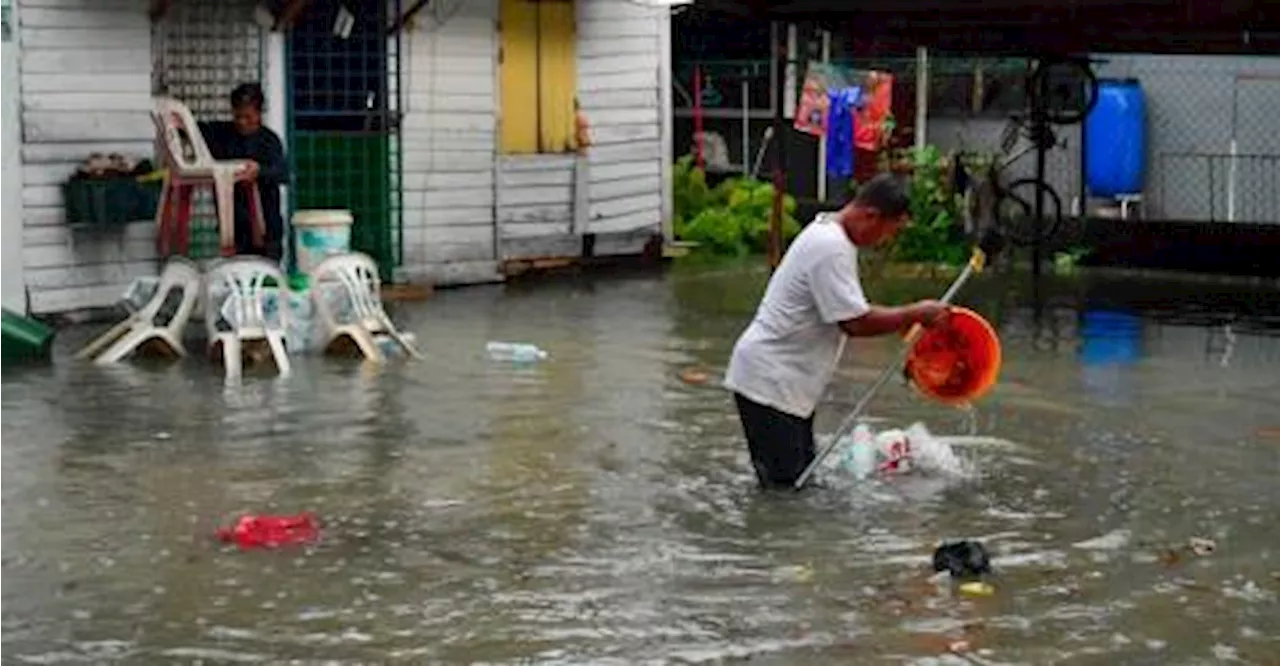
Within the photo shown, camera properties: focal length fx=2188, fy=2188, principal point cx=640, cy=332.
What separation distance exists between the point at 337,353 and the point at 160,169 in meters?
2.99

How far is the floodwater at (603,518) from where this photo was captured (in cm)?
775

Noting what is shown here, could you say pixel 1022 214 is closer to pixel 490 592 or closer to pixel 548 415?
pixel 548 415

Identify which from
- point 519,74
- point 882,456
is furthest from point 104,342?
point 519,74

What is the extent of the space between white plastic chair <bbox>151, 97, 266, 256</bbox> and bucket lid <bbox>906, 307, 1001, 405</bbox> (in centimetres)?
690

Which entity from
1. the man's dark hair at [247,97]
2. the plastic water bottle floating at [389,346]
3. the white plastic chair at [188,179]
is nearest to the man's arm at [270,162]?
the white plastic chair at [188,179]

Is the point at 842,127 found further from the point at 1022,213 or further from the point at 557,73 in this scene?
the point at 557,73

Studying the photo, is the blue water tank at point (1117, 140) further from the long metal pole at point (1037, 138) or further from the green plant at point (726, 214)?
the green plant at point (726, 214)

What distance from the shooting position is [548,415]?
492 inches

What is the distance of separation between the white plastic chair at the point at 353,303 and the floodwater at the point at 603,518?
33 cm

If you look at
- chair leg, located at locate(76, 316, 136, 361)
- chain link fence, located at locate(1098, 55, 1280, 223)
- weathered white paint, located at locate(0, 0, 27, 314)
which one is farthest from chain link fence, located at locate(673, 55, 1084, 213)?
chair leg, located at locate(76, 316, 136, 361)

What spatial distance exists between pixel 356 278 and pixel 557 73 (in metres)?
6.80

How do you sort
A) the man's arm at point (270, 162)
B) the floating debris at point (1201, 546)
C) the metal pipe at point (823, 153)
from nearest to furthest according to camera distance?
the floating debris at point (1201, 546) < the man's arm at point (270, 162) < the metal pipe at point (823, 153)

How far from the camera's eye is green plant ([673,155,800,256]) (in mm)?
23797

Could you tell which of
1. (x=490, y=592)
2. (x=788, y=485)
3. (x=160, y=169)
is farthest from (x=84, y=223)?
(x=490, y=592)
